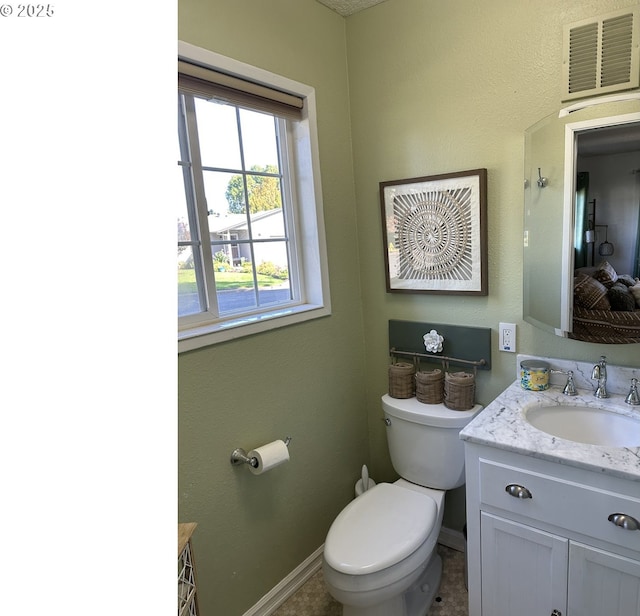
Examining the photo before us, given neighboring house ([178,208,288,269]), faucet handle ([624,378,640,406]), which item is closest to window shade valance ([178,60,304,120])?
neighboring house ([178,208,288,269])

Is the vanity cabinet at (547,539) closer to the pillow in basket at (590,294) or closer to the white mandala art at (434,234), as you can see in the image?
the pillow in basket at (590,294)

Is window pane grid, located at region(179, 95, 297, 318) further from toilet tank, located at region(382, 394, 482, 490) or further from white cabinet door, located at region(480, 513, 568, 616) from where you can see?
white cabinet door, located at region(480, 513, 568, 616)

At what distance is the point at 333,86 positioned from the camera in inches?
Answer: 74.0

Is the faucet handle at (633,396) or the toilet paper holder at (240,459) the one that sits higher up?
the faucet handle at (633,396)

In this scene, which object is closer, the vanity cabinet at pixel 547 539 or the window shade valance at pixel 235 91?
the vanity cabinet at pixel 547 539

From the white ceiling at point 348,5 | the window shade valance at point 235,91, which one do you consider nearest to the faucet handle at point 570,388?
the window shade valance at point 235,91

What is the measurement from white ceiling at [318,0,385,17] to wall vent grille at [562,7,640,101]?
2.68 feet

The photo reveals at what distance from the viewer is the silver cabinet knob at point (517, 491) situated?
1.21 metres

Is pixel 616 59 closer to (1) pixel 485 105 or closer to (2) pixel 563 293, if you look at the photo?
(1) pixel 485 105

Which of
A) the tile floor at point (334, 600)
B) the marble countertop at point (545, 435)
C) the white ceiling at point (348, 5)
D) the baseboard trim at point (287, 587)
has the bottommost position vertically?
the tile floor at point (334, 600)

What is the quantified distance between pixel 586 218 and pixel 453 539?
5.05ft
